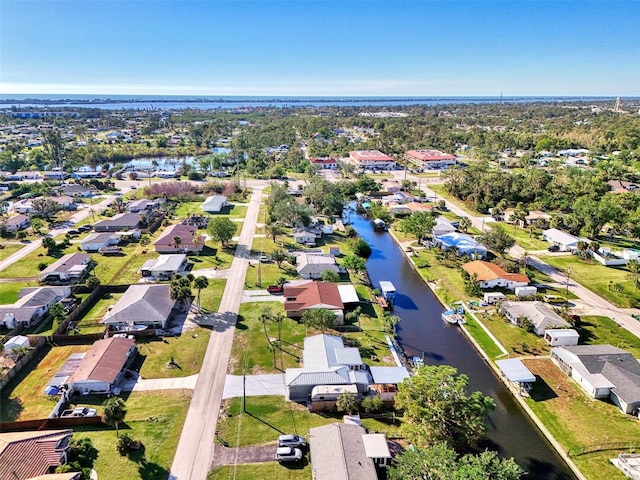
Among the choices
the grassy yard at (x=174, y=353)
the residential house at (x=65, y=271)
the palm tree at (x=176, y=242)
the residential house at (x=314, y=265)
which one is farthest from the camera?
the palm tree at (x=176, y=242)

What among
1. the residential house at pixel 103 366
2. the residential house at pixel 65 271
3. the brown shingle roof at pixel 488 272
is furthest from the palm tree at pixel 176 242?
the brown shingle roof at pixel 488 272

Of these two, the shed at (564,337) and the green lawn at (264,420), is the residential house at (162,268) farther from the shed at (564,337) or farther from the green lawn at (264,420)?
the shed at (564,337)

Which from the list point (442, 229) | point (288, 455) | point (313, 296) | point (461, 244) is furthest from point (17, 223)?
point (461, 244)

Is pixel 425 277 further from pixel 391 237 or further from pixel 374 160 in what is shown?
pixel 374 160

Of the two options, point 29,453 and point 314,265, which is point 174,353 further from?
point 314,265

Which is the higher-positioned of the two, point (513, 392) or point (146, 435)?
point (146, 435)

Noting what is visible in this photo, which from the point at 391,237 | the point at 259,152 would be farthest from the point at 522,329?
the point at 259,152

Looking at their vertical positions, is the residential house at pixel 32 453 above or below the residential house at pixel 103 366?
above
